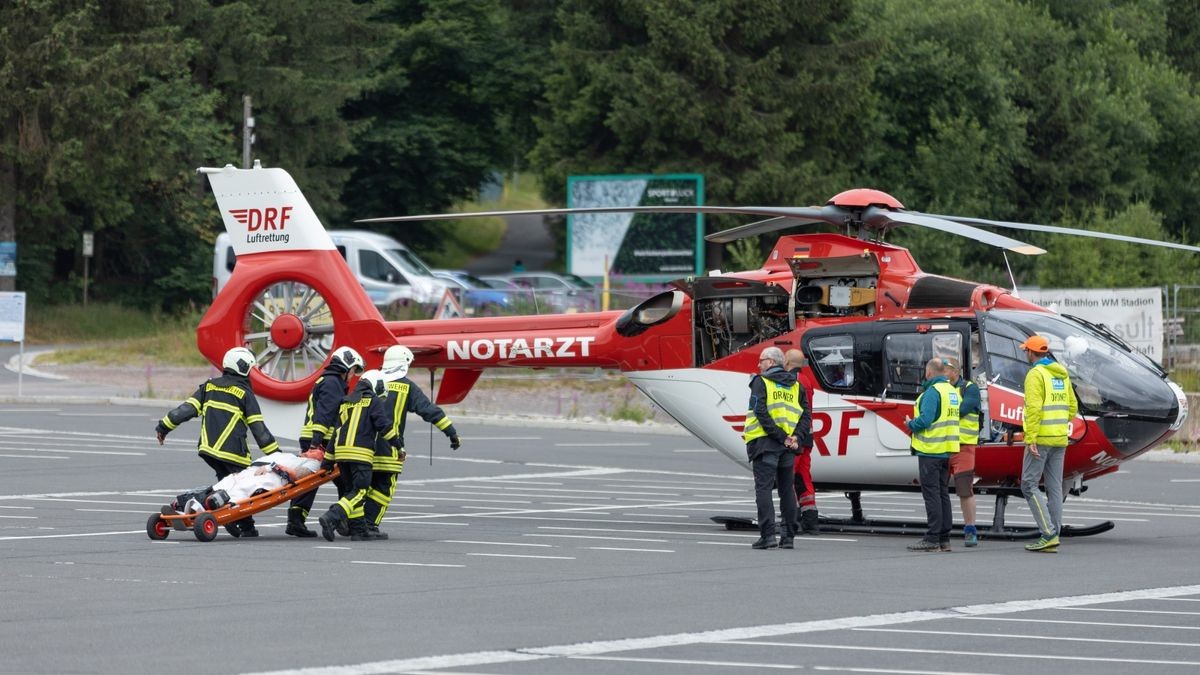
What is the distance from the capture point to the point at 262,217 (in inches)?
762

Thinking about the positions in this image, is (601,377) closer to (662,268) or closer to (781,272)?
(662,268)

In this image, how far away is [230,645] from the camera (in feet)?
33.6

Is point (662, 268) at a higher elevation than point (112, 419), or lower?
higher

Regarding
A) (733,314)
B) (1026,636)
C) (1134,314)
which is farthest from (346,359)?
(1134,314)

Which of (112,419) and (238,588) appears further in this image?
(112,419)

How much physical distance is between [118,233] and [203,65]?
7140 millimetres

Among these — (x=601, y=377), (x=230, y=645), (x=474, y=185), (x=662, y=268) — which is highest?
(x=474, y=185)

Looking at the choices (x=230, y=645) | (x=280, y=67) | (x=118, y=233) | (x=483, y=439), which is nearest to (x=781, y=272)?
(x=230, y=645)

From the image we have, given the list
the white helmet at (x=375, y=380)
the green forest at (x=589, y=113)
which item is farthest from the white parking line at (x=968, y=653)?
the green forest at (x=589, y=113)

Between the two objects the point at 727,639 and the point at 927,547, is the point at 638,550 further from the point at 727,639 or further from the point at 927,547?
the point at 727,639

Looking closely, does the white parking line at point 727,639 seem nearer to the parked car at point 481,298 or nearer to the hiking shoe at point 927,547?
the hiking shoe at point 927,547

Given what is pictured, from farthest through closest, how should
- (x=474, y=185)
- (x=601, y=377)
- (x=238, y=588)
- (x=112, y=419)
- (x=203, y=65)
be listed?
1. (x=474, y=185)
2. (x=203, y=65)
3. (x=601, y=377)
4. (x=112, y=419)
5. (x=238, y=588)

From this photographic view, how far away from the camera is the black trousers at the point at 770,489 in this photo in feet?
52.5

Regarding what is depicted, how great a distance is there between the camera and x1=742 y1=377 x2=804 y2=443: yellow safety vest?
16.3m
